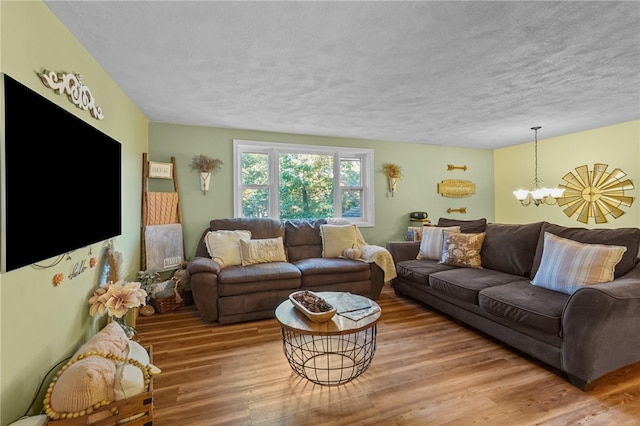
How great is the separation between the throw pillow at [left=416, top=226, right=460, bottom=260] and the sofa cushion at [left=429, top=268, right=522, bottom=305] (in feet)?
1.52

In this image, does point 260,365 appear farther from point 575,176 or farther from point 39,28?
point 575,176

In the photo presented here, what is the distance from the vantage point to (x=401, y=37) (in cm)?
186

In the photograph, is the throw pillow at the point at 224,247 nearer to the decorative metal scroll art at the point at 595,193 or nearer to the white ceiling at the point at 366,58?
the white ceiling at the point at 366,58

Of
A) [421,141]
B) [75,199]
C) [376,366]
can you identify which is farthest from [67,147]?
[421,141]

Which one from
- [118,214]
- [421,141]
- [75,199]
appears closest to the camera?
[75,199]

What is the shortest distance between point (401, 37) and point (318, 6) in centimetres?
60

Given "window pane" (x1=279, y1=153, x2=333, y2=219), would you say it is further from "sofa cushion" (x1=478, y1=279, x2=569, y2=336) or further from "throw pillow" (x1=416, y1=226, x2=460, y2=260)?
"sofa cushion" (x1=478, y1=279, x2=569, y2=336)

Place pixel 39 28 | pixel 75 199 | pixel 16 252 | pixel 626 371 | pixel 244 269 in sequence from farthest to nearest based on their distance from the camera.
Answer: pixel 244 269
pixel 626 371
pixel 75 199
pixel 39 28
pixel 16 252

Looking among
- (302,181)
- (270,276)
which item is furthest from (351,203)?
(270,276)

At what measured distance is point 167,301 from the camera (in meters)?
3.22

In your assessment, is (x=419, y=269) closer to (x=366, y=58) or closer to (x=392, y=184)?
(x=392, y=184)

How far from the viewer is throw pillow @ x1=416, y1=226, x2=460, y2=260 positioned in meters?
3.57

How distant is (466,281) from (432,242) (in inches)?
37.5

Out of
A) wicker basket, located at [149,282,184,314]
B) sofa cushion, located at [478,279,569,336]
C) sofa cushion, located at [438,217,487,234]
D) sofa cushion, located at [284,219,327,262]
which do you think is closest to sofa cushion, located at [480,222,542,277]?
sofa cushion, located at [438,217,487,234]
